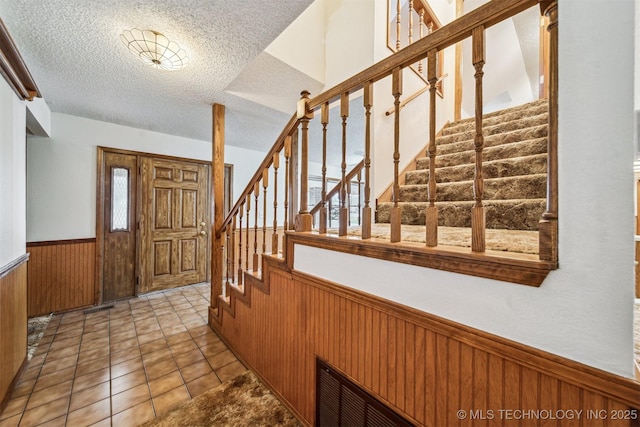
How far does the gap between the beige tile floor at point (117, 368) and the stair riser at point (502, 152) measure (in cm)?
247

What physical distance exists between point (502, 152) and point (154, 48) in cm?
261

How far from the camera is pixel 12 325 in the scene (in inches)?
69.6

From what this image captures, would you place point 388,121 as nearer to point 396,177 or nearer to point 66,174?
point 396,177

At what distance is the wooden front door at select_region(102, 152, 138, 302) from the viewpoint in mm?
3303

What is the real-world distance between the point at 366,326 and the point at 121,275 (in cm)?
371

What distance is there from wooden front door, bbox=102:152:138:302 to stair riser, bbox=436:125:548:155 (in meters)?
3.91

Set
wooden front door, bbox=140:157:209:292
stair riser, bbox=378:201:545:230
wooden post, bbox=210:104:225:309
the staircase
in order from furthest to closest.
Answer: wooden front door, bbox=140:157:209:292 → wooden post, bbox=210:104:225:309 → the staircase → stair riser, bbox=378:201:545:230

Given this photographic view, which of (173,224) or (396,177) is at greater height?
(396,177)

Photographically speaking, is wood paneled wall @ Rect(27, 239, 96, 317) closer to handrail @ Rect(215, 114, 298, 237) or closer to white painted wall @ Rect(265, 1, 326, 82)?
handrail @ Rect(215, 114, 298, 237)

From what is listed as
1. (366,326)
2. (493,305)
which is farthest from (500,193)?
(366,326)

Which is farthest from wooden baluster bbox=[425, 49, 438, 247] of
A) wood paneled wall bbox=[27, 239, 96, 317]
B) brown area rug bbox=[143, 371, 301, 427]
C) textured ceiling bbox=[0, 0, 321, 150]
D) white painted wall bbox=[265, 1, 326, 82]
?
wood paneled wall bbox=[27, 239, 96, 317]

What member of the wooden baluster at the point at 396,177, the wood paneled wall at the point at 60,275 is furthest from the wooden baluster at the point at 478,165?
the wood paneled wall at the point at 60,275

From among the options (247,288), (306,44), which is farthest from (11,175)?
(306,44)

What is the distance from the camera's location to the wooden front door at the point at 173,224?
357 cm
